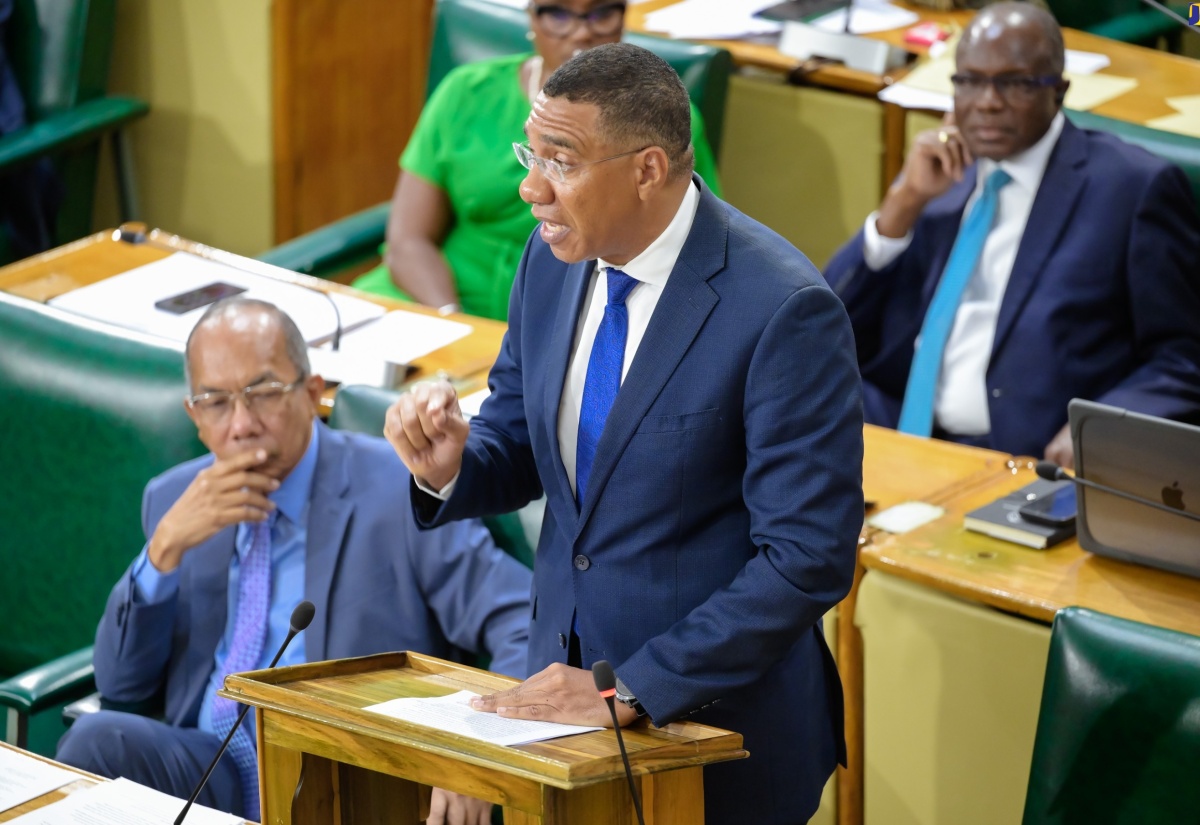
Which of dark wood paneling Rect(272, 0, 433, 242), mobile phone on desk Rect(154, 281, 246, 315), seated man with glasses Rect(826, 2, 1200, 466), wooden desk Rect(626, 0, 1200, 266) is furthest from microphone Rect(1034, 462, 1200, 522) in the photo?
dark wood paneling Rect(272, 0, 433, 242)

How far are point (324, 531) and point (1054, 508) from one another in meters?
0.98

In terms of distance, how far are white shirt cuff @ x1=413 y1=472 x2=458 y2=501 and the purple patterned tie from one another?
74 centimetres

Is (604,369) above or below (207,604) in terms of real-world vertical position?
above

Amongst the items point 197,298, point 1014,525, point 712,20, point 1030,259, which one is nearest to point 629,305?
point 1014,525

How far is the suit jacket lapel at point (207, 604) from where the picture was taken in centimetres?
234

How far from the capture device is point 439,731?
4.34 ft

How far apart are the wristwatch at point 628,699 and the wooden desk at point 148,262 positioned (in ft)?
4.52

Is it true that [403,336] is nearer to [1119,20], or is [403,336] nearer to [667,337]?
[667,337]

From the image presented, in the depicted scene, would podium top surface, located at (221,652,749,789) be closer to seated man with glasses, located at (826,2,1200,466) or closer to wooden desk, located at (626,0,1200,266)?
seated man with glasses, located at (826,2,1200,466)

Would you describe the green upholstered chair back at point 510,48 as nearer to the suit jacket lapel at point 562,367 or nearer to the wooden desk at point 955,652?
the wooden desk at point 955,652

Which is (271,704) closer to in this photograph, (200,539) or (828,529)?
(828,529)

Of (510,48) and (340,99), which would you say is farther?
(340,99)

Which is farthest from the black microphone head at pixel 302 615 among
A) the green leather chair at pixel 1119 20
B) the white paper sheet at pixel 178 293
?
the green leather chair at pixel 1119 20

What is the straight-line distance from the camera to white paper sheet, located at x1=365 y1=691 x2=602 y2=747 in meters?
1.34
